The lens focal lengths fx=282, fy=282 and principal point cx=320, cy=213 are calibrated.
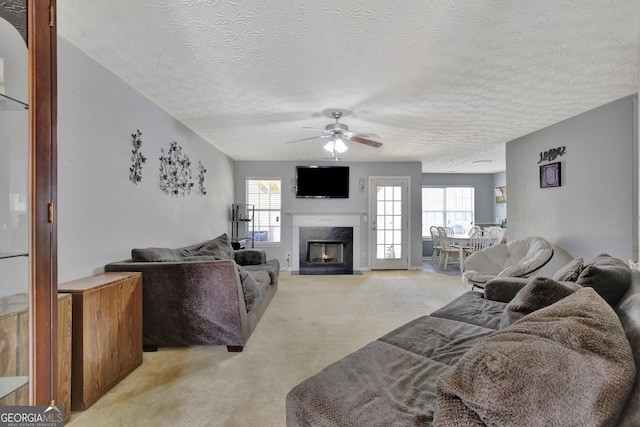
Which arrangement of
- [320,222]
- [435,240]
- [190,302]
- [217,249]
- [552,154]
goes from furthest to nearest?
1. [435,240]
2. [320,222]
3. [217,249]
4. [552,154]
5. [190,302]

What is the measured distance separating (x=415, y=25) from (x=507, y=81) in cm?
127

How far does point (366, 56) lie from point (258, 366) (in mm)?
2432

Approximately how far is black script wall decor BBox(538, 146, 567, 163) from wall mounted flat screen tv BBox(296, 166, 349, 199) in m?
3.26

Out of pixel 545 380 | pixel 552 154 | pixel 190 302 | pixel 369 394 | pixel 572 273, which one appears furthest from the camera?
pixel 552 154

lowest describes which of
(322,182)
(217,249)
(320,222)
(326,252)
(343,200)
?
(326,252)

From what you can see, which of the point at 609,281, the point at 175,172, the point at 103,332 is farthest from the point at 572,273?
the point at 175,172

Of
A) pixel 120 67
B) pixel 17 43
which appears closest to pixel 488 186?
pixel 120 67

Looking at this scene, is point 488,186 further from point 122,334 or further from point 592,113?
point 122,334

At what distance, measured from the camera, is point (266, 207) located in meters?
5.99

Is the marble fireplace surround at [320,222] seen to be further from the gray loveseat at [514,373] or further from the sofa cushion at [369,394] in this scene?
the sofa cushion at [369,394]

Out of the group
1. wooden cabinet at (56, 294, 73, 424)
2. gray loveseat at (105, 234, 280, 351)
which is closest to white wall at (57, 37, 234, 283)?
gray loveseat at (105, 234, 280, 351)

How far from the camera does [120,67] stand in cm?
219

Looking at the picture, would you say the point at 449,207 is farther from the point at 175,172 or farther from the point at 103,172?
the point at 103,172

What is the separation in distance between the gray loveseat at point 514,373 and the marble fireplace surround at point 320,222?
14.2 feet
